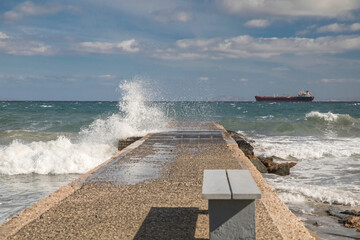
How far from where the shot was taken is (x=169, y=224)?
389cm

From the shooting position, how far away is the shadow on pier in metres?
3.62

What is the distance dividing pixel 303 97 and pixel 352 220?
→ 10714 cm

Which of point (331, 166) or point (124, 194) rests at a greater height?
point (124, 194)

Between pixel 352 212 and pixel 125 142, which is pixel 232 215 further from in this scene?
Answer: pixel 125 142

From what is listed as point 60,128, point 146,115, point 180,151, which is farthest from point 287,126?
point 180,151

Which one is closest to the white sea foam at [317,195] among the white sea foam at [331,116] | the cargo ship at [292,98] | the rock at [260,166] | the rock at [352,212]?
the rock at [352,212]

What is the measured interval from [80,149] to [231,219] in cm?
1024

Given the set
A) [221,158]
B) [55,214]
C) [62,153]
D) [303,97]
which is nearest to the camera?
[55,214]

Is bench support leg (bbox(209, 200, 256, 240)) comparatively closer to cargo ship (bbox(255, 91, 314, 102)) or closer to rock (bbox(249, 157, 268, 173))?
rock (bbox(249, 157, 268, 173))

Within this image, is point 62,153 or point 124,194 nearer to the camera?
point 124,194

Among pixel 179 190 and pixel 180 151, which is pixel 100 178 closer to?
pixel 179 190

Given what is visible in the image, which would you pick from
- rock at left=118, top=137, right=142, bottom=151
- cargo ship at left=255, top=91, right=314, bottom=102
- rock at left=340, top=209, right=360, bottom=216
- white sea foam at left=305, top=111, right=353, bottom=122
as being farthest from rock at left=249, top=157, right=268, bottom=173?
cargo ship at left=255, top=91, right=314, bottom=102

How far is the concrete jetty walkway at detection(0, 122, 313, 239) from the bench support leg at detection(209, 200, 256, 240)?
1.11 ft

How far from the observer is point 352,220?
5.48 m
